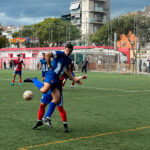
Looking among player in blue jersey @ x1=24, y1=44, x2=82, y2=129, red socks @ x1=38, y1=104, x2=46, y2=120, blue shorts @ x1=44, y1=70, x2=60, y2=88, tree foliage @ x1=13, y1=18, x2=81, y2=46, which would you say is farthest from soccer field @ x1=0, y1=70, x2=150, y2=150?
tree foliage @ x1=13, y1=18, x2=81, y2=46

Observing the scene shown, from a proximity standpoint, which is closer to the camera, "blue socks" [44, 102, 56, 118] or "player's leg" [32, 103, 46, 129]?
"blue socks" [44, 102, 56, 118]

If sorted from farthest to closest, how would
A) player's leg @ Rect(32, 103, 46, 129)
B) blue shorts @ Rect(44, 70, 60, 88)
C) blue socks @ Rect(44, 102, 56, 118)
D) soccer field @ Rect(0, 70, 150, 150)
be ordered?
player's leg @ Rect(32, 103, 46, 129)
blue socks @ Rect(44, 102, 56, 118)
blue shorts @ Rect(44, 70, 60, 88)
soccer field @ Rect(0, 70, 150, 150)

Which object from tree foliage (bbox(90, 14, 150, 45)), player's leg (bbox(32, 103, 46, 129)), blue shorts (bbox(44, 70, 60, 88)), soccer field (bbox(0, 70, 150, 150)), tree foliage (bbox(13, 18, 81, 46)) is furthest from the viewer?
tree foliage (bbox(13, 18, 81, 46))

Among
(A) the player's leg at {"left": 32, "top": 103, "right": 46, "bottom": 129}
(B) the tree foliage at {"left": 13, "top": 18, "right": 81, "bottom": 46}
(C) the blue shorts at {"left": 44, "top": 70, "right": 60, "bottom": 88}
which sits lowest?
(A) the player's leg at {"left": 32, "top": 103, "right": 46, "bottom": 129}

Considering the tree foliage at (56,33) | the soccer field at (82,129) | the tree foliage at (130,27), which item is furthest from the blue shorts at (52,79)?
the tree foliage at (56,33)

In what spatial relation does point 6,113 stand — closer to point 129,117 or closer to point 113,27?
point 129,117

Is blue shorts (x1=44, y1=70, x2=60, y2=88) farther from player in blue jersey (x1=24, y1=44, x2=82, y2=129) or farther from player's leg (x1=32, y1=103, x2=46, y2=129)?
player's leg (x1=32, y1=103, x2=46, y2=129)

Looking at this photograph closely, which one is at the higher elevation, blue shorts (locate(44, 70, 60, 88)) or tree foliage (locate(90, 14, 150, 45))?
tree foliage (locate(90, 14, 150, 45))

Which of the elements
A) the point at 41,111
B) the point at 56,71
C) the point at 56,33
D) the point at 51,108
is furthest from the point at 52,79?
the point at 56,33

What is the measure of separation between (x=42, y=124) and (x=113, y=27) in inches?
1987

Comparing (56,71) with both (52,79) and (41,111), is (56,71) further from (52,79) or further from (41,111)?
(41,111)

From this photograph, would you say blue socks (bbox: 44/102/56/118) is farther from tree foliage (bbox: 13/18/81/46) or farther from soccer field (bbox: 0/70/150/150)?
tree foliage (bbox: 13/18/81/46)

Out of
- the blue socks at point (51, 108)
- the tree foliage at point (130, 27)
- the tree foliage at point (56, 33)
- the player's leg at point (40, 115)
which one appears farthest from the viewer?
the tree foliage at point (56, 33)

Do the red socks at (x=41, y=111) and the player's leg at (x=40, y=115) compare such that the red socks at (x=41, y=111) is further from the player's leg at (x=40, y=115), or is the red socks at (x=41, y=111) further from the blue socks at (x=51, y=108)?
the blue socks at (x=51, y=108)
